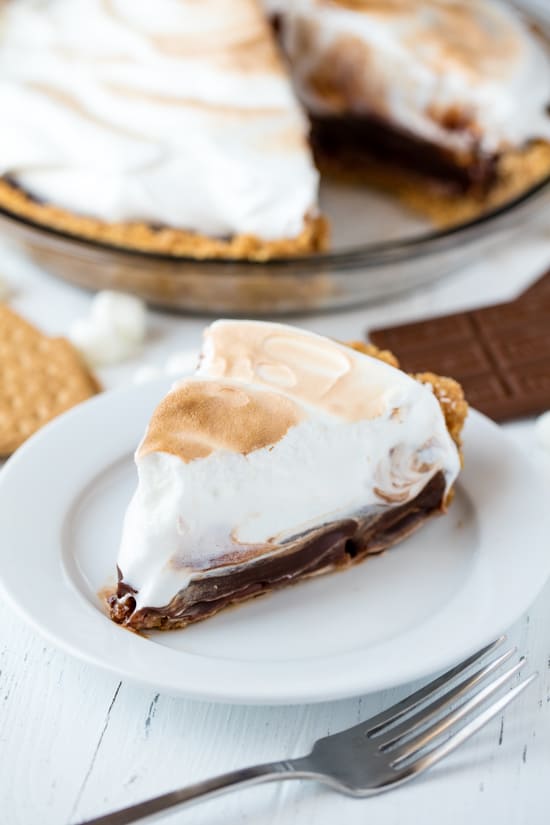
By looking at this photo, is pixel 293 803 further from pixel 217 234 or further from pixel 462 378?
pixel 217 234

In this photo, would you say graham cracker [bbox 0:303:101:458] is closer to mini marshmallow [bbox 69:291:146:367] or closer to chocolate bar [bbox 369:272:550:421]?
mini marshmallow [bbox 69:291:146:367]

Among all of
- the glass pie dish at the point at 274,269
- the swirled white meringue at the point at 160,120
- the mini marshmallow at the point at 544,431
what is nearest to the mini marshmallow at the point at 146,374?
the glass pie dish at the point at 274,269

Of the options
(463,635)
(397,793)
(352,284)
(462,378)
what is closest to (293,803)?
(397,793)

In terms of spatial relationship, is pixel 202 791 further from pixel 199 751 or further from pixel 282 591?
pixel 282 591

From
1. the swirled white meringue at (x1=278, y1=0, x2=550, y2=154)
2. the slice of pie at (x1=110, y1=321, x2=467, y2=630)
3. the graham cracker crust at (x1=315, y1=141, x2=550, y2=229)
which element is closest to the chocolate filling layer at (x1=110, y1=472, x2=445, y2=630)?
the slice of pie at (x1=110, y1=321, x2=467, y2=630)

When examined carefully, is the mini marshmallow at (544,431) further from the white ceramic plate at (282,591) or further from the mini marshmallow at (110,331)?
the mini marshmallow at (110,331)

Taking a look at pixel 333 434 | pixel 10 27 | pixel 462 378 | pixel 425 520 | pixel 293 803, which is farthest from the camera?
pixel 10 27
